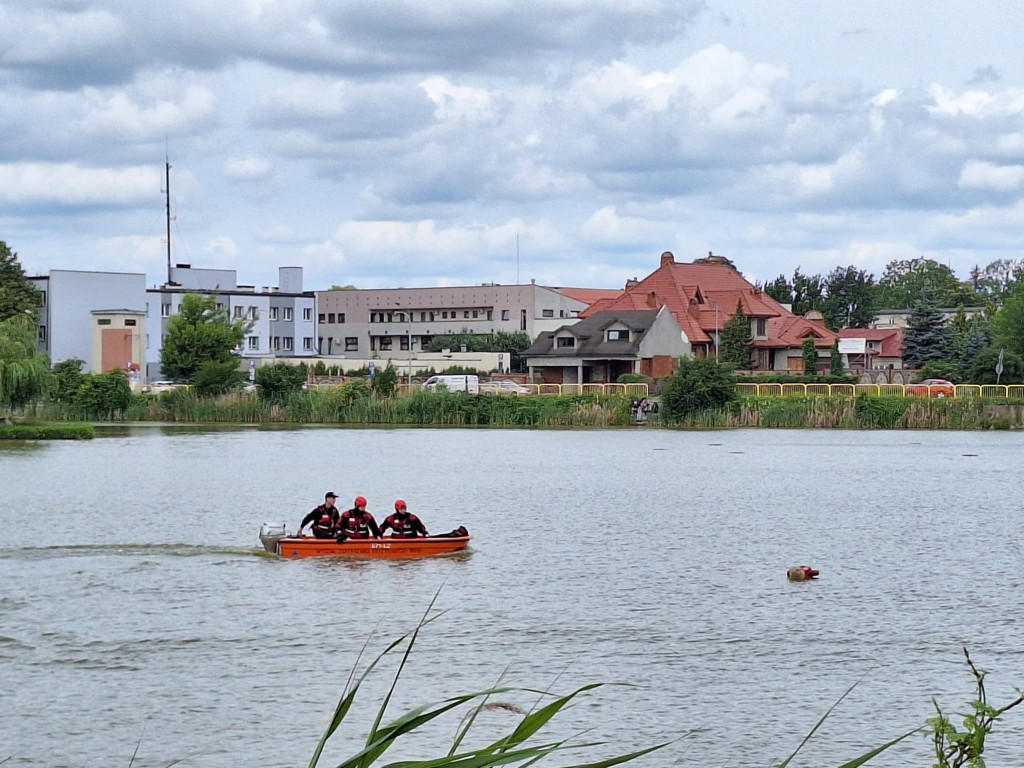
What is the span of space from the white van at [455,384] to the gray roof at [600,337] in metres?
13.2

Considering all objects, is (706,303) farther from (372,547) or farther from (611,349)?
(372,547)

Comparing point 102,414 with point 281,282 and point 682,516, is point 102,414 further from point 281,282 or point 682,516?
point 281,282

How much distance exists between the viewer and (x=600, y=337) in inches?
4028

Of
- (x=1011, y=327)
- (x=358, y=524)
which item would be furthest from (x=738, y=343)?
(x=358, y=524)

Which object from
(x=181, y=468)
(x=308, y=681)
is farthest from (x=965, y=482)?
(x=308, y=681)

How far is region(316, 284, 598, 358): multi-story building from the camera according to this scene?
134m

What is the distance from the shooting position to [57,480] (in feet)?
158

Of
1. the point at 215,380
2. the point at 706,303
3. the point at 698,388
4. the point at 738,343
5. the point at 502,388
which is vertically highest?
the point at 706,303

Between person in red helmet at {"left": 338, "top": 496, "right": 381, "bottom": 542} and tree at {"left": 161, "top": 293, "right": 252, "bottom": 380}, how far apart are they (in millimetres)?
69035

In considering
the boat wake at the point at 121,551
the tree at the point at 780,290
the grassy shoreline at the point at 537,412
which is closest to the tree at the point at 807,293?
the tree at the point at 780,290

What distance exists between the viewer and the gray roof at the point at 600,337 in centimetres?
10038

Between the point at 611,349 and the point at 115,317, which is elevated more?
the point at 115,317

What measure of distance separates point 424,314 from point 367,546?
11133 cm

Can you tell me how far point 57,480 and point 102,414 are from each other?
33.5 m
